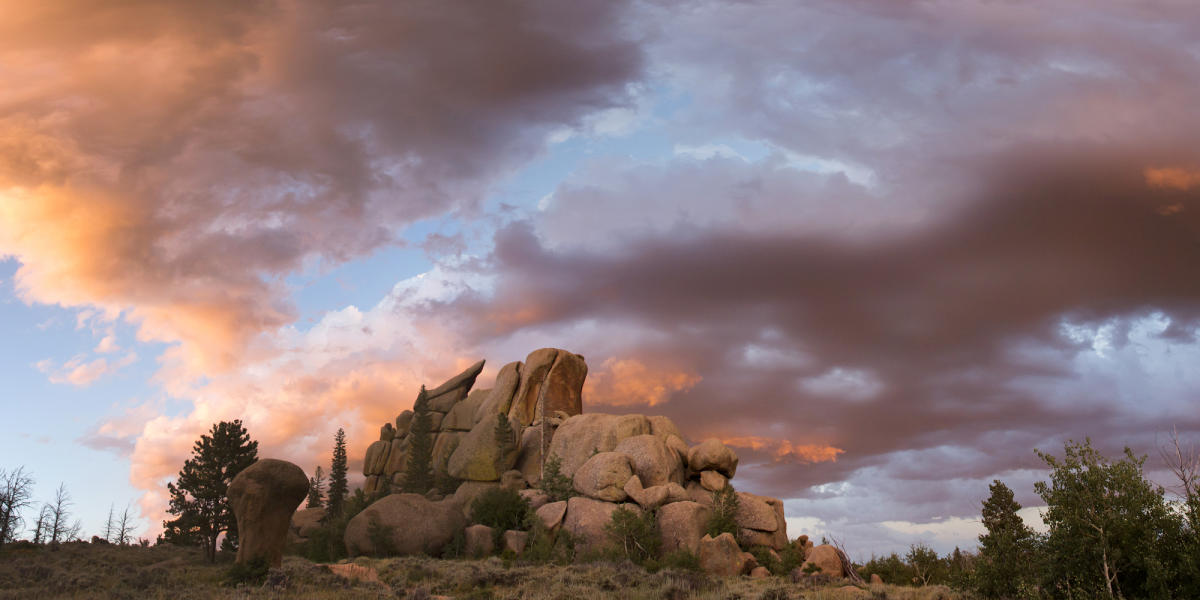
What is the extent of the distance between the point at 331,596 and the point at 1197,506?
31055mm

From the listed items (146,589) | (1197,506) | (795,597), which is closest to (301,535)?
(146,589)

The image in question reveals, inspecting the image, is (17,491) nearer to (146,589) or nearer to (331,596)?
(146,589)

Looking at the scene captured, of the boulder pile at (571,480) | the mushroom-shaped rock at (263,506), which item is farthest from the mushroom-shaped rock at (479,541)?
the mushroom-shaped rock at (263,506)

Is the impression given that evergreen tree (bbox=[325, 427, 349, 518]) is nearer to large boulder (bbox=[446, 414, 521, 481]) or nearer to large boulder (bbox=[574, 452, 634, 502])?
large boulder (bbox=[446, 414, 521, 481])

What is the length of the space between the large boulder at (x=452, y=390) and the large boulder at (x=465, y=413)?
7.41 ft

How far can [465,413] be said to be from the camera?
310ft

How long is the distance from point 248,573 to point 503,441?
139 ft

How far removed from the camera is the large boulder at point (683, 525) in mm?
51406

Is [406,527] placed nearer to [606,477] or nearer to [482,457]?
[606,477]

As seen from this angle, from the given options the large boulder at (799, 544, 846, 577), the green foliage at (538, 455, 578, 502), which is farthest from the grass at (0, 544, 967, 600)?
the green foliage at (538, 455, 578, 502)

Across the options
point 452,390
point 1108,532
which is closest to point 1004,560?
point 1108,532

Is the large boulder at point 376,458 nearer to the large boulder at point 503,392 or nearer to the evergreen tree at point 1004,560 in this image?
the large boulder at point 503,392

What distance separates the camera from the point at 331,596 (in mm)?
31547

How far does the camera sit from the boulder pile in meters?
53.6
